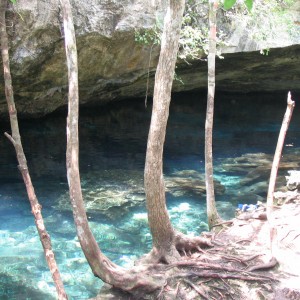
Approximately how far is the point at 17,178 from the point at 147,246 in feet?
13.4

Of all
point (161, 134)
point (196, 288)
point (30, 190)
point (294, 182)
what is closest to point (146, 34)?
point (294, 182)

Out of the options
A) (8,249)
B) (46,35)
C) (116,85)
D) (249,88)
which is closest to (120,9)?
(46,35)

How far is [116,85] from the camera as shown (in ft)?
41.8

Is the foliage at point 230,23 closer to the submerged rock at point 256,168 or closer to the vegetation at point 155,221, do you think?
the submerged rock at point 256,168

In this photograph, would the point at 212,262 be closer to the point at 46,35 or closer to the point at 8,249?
the point at 8,249

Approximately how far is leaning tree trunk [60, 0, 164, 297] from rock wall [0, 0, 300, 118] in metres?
3.98

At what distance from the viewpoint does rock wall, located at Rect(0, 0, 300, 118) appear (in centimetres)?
806

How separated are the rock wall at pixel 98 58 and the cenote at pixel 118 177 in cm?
120

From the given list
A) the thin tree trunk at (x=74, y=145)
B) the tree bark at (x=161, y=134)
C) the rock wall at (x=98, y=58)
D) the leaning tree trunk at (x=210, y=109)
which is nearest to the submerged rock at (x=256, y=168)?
the rock wall at (x=98, y=58)

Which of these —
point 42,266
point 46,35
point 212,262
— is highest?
point 46,35

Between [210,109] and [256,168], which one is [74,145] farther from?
[256,168]

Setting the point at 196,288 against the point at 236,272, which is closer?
the point at 196,288

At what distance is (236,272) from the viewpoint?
492 centimetres

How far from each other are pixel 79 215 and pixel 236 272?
1.93m
